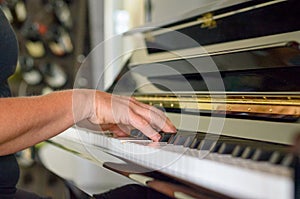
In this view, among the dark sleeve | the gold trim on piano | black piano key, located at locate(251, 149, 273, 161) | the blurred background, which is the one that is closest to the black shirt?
the dark sleeve

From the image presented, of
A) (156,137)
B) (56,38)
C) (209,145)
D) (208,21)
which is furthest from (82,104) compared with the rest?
(56,38)

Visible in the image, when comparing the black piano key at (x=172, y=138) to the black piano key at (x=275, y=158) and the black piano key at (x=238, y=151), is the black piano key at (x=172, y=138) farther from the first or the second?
the black piano key at (x=275, y=158)

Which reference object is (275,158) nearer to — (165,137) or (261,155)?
(261,155)

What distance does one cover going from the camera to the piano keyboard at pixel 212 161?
1.33ft

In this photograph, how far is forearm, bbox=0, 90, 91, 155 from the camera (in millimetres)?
729

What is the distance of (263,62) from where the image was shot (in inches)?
34.9

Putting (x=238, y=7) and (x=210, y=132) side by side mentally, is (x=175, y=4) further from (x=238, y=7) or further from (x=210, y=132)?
(x=210, y=132)

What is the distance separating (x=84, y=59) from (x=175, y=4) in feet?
3.01

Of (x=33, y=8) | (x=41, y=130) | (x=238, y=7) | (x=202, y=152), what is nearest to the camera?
(x=202, y=152)

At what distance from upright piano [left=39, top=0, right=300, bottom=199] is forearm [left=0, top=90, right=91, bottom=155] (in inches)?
3.8

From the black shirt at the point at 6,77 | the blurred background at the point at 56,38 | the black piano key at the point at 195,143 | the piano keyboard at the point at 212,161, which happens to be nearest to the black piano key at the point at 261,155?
the piano keyboard at the point at 212,161

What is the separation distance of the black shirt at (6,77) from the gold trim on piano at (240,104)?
1.19 feet

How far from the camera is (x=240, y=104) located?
828 mm

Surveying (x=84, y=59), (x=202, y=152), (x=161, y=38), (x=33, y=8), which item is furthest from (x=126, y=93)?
(x=33, y=8)
